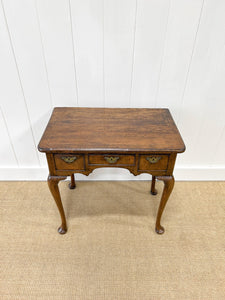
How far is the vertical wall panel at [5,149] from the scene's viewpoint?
1579 millimetres

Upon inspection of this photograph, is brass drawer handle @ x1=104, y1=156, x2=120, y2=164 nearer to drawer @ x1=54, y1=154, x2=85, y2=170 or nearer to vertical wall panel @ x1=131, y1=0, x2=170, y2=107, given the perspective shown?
drawer @ x1=54, y1=154, x2=85, y2=170

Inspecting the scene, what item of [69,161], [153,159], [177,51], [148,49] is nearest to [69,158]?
[69,161]

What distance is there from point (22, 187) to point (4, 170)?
0.21 meters

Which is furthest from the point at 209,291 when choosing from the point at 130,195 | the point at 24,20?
the point at 24,20

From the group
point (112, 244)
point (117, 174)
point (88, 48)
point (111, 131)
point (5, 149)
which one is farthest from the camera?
point (117, 174)

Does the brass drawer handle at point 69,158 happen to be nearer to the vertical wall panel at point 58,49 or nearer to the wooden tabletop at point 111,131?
the wooden tabletop at point 111,131

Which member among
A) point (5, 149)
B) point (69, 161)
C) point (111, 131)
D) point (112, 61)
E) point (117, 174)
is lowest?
point (117, 174)

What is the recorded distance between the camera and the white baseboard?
1.81m

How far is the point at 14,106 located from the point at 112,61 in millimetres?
766

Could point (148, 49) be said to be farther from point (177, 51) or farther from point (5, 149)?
point (5, 149)

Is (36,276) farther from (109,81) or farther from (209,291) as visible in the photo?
(109,81)

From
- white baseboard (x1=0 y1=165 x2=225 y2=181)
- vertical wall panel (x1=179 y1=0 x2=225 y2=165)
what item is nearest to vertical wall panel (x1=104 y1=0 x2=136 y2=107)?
vertical wall panel (x1=179 y1=0 x2=225 y2=165)

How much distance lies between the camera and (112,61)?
1.32m

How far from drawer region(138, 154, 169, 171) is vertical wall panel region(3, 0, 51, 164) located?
2.67 ft
